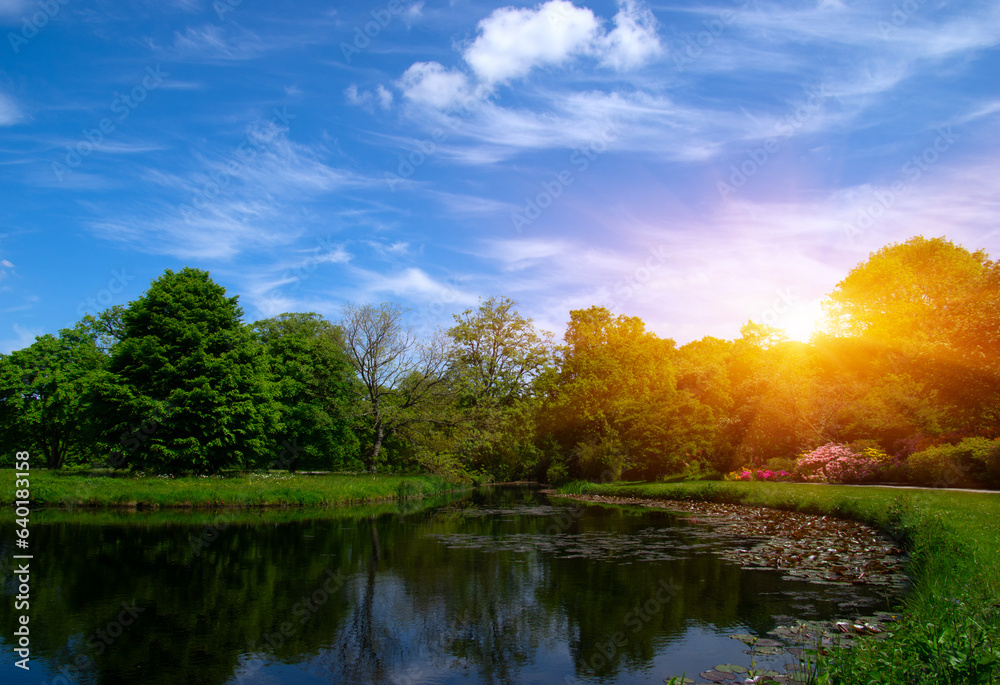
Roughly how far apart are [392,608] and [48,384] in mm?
48889

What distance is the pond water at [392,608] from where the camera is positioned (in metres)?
8.21

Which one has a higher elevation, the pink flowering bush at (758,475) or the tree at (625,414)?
the tree at (625,414)

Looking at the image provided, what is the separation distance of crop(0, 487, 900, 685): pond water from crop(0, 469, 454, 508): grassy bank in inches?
350

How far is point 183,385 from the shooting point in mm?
34375

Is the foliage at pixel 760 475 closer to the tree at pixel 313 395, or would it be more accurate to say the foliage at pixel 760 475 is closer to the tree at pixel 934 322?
the tree at pixel 934 322

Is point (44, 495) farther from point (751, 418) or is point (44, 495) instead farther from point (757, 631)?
point (751, 418)

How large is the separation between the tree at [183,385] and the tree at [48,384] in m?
13.0

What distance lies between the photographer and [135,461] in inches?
1309

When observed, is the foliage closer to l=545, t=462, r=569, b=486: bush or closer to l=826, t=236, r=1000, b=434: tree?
l=826, t=236, r=1000, b=434: tree

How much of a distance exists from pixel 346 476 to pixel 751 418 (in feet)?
91.6

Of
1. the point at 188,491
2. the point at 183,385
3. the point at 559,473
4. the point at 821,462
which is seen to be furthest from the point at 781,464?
the point at 183,385

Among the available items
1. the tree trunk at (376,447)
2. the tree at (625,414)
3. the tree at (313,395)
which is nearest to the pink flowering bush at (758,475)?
the tree at (625,414)

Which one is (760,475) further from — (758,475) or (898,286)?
(898,286)

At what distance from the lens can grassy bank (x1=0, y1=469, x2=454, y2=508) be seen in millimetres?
28438
